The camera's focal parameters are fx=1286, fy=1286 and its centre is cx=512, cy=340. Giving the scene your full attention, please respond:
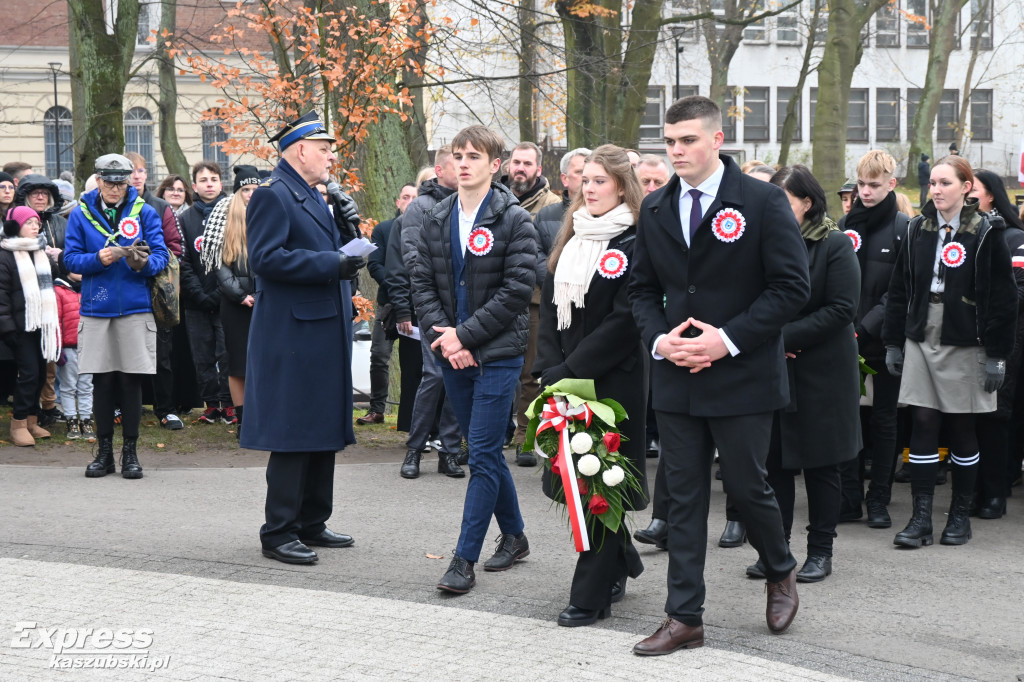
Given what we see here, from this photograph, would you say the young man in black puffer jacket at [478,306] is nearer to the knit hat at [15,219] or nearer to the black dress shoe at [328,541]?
the black dress shoe at [328,541]

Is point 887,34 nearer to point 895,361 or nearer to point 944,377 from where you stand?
point 895,361

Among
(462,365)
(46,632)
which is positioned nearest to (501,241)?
(462,365)

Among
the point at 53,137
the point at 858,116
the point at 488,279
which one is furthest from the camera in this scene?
the point at 858,116

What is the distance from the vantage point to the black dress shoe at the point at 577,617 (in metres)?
5.45

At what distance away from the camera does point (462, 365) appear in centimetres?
609

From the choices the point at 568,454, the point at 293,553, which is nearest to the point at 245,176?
the point at 293,553

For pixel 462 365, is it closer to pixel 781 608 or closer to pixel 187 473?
pixel 781 608

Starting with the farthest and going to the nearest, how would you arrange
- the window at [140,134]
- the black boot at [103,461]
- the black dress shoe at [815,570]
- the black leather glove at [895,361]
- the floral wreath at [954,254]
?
the window at [140,134], the black boot at [103,461], the black leather glove at [895,361], the floral wreath at [954,254], the black dress shoe at [815,570]

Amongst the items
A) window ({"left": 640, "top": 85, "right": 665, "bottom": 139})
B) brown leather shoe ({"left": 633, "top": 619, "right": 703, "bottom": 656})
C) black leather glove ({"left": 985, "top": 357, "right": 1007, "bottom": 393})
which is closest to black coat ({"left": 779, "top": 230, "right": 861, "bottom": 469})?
black leather glove ({"left": 985, "top": 357, "right": 1007, "bottom": 393})

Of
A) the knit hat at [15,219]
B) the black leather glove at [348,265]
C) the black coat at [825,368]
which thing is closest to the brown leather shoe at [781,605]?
the black coat at [825,368]

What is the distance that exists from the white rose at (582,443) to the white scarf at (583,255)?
53cm

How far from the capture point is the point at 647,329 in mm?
5234

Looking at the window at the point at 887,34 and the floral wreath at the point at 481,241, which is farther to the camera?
the window at the point at 887,34

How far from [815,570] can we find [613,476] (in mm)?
1521
